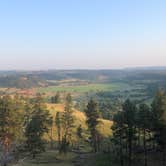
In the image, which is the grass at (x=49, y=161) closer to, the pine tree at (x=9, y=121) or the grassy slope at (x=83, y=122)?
the pine tree at (x=9, y=121)

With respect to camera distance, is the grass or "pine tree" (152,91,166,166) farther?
the grass

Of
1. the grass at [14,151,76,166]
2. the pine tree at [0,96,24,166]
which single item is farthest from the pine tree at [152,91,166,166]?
the pine tree at [0,96,24,166]

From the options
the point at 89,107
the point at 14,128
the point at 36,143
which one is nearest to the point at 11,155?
the point at 36,143

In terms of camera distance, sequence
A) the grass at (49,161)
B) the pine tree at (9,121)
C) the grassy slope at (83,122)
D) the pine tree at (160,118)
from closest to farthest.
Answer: the pine tree at (160,118) < the pine tree at (9,121) < the grass at (49,161) < the grassy slope at (83,122)

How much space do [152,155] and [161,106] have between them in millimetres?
13785

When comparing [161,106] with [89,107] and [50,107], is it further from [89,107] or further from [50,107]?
[50,107]

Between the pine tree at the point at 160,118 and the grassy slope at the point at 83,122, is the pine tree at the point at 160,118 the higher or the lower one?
the higher one

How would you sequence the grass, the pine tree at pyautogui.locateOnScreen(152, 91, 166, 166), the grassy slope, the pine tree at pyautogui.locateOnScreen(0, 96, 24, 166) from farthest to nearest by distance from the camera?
the grassy slope, the grass, the pine tree at pyautogui.locateOnScreen(0, 96, 24, 166), the pine tree at pyautogui.locateOnScreen(152, 91, 166, 166)

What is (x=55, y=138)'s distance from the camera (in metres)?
105

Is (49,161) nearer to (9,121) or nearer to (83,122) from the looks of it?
(9,121)

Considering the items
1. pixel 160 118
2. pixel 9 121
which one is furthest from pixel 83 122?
pixel 160 118

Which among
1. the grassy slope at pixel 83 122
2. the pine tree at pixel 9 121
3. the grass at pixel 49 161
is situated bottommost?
the grassy slope at pixel 83 122

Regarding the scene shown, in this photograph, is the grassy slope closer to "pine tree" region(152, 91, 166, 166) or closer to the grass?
the grass

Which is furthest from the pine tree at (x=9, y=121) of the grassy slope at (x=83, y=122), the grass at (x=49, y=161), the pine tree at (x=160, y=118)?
the grassy slope at (x=83, y=122)
